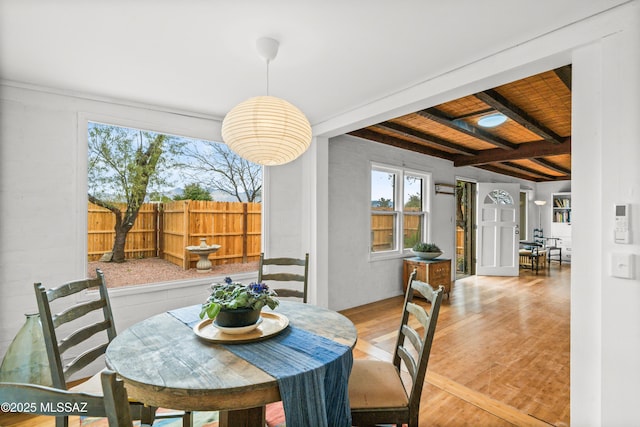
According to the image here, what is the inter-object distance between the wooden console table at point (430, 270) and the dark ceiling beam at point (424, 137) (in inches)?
70.8

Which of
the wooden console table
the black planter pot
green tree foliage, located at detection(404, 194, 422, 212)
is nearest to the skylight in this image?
green tree foliage, located at detection(404, 194, 422, 212)

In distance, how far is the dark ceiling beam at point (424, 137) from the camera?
4.05m

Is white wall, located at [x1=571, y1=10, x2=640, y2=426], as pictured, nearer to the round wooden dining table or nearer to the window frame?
the round wooden dining table

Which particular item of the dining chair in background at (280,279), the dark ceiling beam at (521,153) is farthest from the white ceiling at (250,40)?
the dark ceiling beam at (521,153)

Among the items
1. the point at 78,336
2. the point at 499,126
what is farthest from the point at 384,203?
the point at 78,336

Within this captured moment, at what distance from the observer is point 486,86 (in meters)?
2.35

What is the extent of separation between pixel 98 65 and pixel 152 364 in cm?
213

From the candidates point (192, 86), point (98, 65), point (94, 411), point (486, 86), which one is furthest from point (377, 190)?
point (94, 411)

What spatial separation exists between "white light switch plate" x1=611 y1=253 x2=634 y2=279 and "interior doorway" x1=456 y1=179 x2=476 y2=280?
5.77 metres

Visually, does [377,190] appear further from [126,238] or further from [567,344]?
[126,238]

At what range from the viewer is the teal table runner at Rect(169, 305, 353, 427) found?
3.91 feet

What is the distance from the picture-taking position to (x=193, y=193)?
3332 millimetres

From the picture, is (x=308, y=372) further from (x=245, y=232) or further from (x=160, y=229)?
(x=245, y=232)

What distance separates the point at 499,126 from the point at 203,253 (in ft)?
13.2
